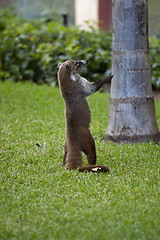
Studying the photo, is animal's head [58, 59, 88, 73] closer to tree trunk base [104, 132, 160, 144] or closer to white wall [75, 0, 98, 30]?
tree trunk base [104, 132, 160, 144]

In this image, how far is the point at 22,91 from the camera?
29.4ft

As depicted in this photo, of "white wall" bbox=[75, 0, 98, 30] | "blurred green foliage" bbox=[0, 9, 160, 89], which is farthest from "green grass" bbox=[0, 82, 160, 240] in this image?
"white wall" bbox=[75, 0, 98, 30]

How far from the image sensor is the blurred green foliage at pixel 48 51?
9.68 metres

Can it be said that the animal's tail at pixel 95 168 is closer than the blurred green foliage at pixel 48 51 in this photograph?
Yes

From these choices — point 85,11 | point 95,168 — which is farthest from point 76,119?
point 85,11

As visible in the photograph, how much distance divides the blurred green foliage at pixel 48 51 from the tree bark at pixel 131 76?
401cm

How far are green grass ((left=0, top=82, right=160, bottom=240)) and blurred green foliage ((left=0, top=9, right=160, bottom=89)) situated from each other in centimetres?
357

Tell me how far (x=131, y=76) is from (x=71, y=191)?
2.11m

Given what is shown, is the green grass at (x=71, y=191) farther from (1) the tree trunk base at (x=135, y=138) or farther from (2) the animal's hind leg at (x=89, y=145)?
(2) the animal's hind leg at (x=89, y=145)

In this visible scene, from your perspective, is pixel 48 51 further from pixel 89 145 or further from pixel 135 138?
pixel 89 145

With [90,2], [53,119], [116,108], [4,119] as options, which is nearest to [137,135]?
[116,108]

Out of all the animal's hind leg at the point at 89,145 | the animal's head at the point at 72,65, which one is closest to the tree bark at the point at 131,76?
the animal's head at the point at 72,65

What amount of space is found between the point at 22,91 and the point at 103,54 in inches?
83.9

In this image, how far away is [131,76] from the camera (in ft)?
17.5
